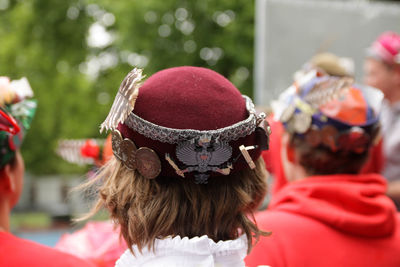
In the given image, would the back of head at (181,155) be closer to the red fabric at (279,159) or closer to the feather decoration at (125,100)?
the feather decoration at (125,100)

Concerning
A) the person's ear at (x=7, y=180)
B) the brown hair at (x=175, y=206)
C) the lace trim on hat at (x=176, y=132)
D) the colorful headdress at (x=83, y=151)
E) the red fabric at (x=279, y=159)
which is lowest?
the colorful headdress at (x=83, y=151)

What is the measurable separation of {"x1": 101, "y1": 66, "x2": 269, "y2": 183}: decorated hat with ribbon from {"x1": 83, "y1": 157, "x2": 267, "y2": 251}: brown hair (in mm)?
44

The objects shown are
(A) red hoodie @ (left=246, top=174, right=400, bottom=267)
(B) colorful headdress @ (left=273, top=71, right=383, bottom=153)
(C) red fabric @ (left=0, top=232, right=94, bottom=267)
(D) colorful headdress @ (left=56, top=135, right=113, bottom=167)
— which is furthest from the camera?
(D) colorful headdress @ (left=56, top=135, right=113, bottom=167)

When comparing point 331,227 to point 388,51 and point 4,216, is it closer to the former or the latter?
point 4,216

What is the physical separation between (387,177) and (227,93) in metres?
2.69

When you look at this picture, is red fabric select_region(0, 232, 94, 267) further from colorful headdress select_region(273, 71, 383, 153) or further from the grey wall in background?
the grey wall in background

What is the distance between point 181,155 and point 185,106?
0.45 ft

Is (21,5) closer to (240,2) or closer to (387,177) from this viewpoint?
(240,2)

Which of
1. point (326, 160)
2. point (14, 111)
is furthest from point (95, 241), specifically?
point (326, 160)

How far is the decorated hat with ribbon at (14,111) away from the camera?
188 centimetres

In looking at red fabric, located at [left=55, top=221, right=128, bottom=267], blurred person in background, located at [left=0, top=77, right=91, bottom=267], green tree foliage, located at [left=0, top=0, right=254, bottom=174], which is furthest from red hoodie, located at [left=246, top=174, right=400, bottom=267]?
green tree foliage, located at [left=0, top=0, right=254, bottom=174]

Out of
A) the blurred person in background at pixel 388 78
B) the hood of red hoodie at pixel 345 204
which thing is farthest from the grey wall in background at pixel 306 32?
the hood of red hoodie at pixel 345 204

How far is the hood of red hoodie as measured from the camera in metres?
1.94

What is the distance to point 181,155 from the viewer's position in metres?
1.38
